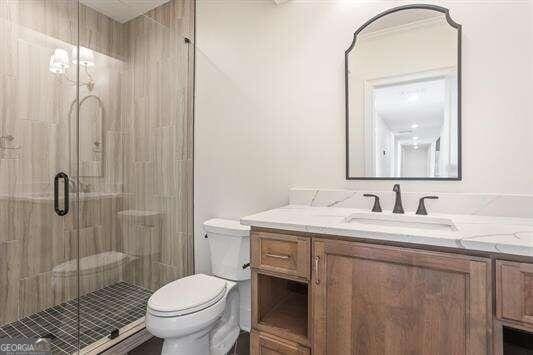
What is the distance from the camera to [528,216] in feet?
3.95

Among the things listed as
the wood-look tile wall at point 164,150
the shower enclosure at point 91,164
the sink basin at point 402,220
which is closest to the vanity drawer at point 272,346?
the sink basin at point 402,220

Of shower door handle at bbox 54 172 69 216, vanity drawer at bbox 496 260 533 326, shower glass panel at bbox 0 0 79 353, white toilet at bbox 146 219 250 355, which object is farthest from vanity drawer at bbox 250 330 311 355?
shower door handle at bbox 54 172 69 216

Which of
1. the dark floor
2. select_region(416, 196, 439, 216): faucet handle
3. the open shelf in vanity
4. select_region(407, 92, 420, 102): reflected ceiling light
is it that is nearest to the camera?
the open shelf in vanity

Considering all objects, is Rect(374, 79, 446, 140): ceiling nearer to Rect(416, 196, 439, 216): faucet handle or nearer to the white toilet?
Rect(416, 196, 439, 216): faucet handle

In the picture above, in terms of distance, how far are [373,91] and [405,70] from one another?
0.61ft

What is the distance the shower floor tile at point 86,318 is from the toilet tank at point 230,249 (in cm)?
77

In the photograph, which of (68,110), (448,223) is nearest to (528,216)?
(448,223)

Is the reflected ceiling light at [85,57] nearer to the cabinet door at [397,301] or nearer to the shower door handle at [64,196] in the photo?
the shower door handle at [64,196]

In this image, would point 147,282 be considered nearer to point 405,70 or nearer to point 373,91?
point 373,91

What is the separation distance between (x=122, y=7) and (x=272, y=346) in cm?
286

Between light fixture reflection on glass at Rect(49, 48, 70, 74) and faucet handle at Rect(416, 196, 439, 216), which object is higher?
light fixture reflection on glass at Rect(49, 48, 70, 74)

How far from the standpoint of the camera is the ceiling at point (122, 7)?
2290 mm

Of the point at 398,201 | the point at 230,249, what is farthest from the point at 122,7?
the point at 398,201

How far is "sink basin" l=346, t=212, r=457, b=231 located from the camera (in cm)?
124
